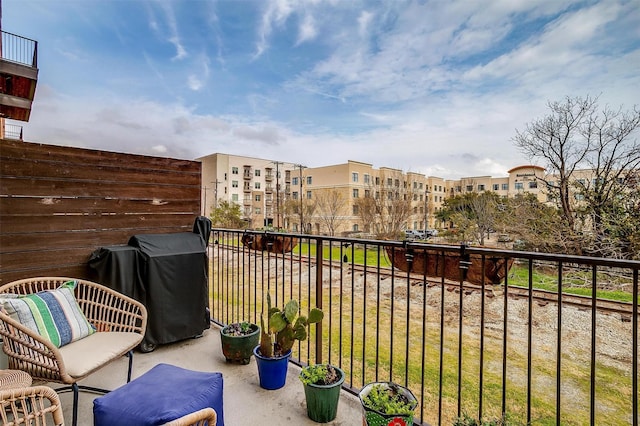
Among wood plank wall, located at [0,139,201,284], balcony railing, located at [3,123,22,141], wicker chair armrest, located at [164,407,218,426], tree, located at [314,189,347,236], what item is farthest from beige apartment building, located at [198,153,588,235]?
wicker chair armrest, located at [164,407,218,426]

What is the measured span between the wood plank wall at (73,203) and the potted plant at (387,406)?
243 centimetres

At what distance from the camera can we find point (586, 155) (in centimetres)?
908

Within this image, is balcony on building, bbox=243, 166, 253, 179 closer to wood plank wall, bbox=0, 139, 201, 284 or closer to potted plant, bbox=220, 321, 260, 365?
wood plank wall, bbox=0, 139, 201, 284

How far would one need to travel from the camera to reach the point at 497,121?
11.2 m

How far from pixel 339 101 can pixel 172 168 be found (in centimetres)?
1043

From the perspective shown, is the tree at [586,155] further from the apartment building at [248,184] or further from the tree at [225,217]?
the apartment building at [248,184]

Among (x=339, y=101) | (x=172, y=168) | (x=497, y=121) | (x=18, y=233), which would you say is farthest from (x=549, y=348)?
(x=339, y=101)

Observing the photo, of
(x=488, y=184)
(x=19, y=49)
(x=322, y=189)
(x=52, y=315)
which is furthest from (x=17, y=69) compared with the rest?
(x=488, y=184)

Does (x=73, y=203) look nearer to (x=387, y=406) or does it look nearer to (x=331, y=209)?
(x=387, y=406)

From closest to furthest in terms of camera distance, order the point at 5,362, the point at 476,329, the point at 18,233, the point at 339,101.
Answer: the point at 5,362 < the point at 18,233 < the point at 476,329 < the point at 339,101

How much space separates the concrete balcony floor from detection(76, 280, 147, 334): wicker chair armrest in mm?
368

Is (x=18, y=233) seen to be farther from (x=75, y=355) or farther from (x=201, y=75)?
(x=201, y=75)

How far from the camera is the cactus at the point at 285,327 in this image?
6.48 feet

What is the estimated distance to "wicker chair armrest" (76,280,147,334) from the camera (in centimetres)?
212
